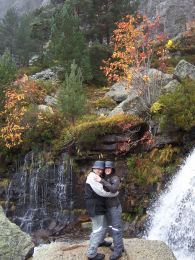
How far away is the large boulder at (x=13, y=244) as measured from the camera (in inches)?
406

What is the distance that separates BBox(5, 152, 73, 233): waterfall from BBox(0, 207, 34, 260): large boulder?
19.7 ft

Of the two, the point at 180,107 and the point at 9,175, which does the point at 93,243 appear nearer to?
the point at 180,107

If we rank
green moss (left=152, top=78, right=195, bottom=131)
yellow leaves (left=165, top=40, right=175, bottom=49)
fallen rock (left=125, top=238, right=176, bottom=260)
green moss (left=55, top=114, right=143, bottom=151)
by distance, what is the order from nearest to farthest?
fallen rock (left=125, top=238, right=176, bottom=260) → green moss (left=152, top=78, right=195, bottom=131) → green moss (left=55, top=114, right=143, bottom=151) → yellow leaves (left=165, top=40, right=175, bottom=49)

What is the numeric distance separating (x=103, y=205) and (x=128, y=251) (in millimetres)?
1254

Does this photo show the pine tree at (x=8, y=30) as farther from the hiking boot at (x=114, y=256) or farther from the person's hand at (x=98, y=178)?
the hiking boot at (x=114, y=256)

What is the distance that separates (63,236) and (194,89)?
7193 mm

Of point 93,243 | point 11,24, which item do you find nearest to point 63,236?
point 93,243

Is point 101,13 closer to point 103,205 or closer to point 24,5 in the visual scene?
point 103,205

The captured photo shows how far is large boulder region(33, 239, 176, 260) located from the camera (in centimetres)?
902

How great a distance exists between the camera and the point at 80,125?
17531 millimetres

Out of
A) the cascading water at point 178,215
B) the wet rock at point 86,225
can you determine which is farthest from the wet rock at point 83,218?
the cascading water at point 178,215

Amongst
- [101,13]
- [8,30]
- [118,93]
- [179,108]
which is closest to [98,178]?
[179,108]

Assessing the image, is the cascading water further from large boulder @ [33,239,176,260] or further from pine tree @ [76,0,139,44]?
pine tree @ [76,0,139,44]

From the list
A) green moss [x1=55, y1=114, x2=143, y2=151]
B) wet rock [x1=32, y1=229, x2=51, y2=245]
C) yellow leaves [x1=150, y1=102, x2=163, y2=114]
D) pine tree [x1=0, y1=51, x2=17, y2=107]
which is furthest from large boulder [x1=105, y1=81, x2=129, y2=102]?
wet rock [x1=32, y1=229, x2=51, y2=245]
